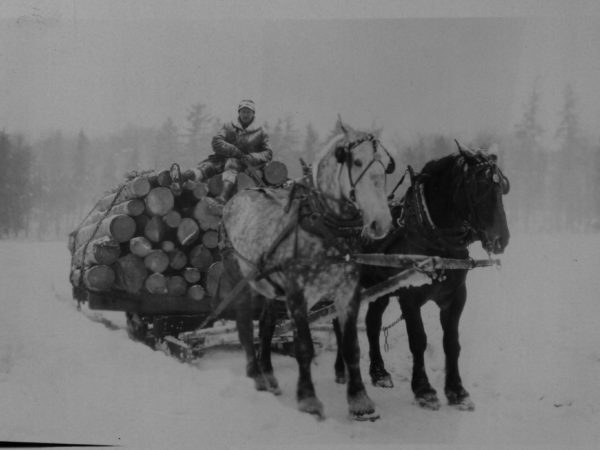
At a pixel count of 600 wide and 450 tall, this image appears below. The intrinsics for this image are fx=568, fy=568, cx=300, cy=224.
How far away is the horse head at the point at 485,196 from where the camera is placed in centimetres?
411

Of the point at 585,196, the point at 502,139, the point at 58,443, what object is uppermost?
the point at 502,139

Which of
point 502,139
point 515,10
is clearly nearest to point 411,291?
point 502,139

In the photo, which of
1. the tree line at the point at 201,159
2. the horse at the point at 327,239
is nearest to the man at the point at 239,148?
the tree line at the point at 201,159

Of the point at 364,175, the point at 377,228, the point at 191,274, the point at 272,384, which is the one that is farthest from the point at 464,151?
the point at 191,274

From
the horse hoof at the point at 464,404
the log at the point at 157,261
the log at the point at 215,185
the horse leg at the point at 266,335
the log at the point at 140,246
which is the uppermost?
the log at the point at 215,185

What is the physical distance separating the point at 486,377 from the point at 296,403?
163 cm

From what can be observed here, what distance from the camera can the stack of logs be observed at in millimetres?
5598

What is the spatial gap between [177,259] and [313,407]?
2.30m

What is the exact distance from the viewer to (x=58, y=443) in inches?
181

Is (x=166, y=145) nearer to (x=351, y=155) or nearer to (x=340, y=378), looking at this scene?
(x=351, y=155)

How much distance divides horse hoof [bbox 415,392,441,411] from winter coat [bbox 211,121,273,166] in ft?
8.55

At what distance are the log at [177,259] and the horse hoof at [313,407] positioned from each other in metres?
2.18

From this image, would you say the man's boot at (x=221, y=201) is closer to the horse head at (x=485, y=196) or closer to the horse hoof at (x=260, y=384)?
the horse hoof at (x=260, y=384)

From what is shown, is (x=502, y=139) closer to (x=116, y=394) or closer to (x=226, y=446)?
(x=226, y=446)
